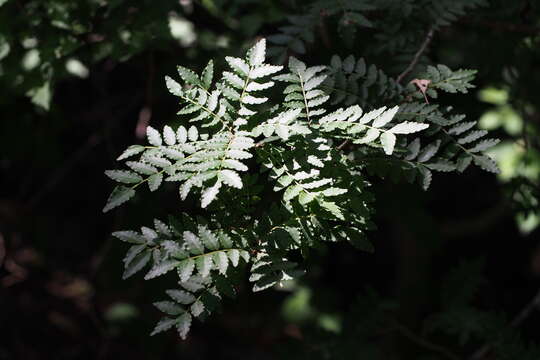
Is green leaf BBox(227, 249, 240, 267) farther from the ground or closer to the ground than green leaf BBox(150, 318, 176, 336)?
farther from the ground

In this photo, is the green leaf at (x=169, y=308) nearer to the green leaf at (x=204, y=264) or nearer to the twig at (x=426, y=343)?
the green leaf at (x=204, y=264)

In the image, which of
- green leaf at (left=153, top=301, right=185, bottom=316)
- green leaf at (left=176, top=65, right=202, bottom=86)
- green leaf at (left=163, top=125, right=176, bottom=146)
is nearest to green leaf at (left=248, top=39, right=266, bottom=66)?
green leaf at (left=176, top=65, right=202, bottom=86)

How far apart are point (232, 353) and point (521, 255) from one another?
7.62 ft

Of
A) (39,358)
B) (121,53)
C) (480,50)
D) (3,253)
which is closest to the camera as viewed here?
(121,53)

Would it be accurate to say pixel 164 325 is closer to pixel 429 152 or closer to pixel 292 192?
pixel 292 192

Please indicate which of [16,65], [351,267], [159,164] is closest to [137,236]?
[159,164]

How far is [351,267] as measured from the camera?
15.2 ft

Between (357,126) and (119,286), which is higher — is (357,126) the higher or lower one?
the higher one

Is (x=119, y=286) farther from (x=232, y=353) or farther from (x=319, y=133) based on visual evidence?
(x=319, y=133)

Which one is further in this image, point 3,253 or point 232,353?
point 232,353

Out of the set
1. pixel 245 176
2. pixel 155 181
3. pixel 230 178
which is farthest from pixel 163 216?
pixel 230 178

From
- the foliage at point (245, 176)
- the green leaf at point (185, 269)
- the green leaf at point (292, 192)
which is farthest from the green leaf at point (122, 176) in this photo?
the green leaf at point (292, 192)

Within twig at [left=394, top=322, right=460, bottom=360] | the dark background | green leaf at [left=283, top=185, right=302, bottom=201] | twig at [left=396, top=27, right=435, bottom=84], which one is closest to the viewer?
green leaf at [left=283, top=185, right=302, bottom=201]

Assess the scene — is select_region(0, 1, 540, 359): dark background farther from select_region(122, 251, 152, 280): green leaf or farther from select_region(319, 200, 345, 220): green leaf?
select_region(122, 251, 152, 280): green leaf
